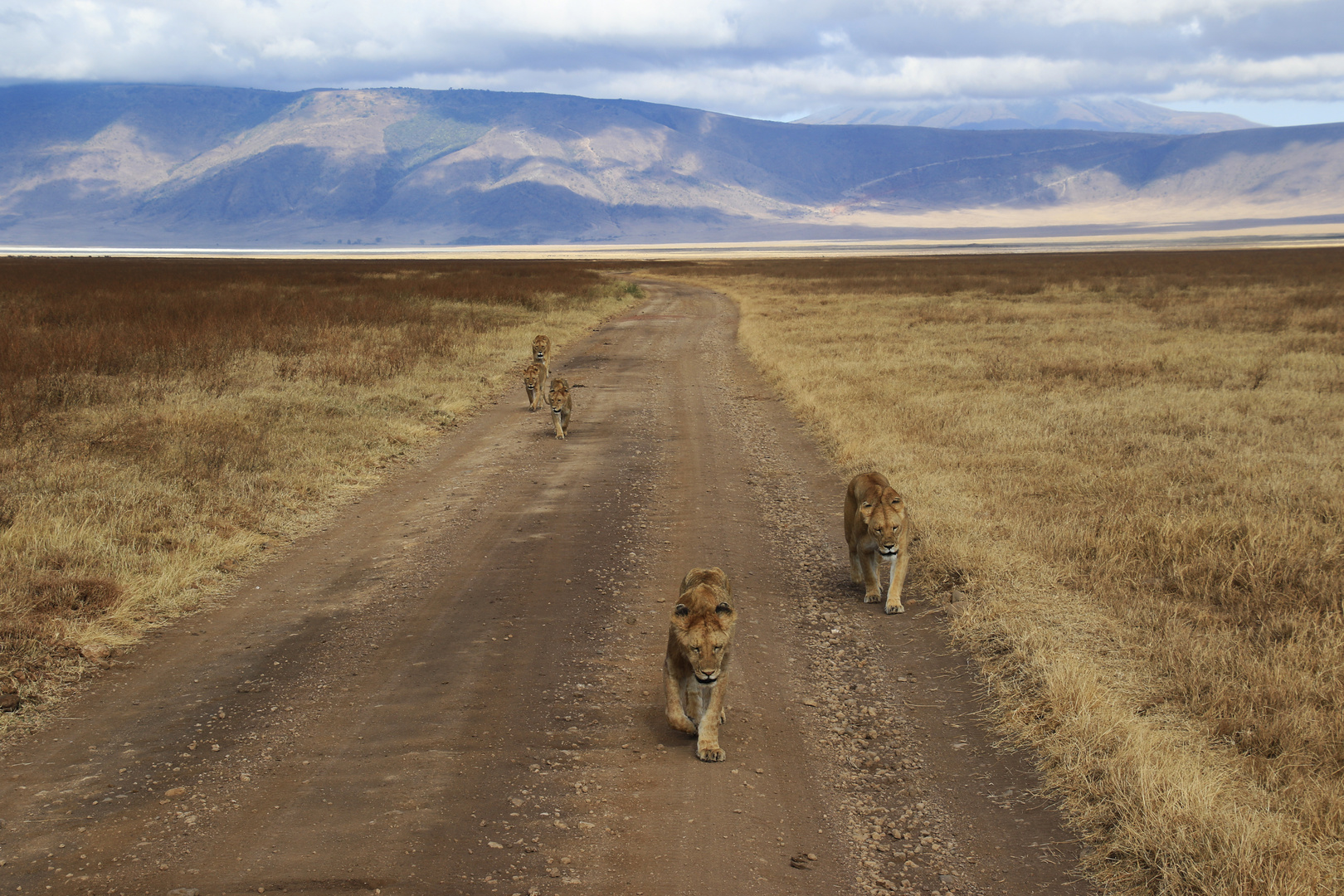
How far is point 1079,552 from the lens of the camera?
8.38 m

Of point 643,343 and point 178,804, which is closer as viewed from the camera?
point 178,804

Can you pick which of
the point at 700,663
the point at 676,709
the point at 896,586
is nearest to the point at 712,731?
the point at 676,709

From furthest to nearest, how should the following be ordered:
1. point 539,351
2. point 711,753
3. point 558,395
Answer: point 539,351 → point 558,395 → point 711,753

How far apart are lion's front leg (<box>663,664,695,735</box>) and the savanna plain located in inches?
70.2

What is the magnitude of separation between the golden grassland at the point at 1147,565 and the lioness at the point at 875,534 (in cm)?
33

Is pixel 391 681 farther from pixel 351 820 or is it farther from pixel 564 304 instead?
pixel 564 304

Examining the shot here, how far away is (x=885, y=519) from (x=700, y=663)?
8.76 ft

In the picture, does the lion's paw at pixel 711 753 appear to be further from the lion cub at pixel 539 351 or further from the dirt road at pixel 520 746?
the lion cub at pixel 539 351

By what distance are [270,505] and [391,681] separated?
4.71 metres

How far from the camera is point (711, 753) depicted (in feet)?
16.6

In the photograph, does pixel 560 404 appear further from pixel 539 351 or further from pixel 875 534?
pixel 875 534

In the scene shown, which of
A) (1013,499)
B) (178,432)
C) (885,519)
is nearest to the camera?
(885,519)

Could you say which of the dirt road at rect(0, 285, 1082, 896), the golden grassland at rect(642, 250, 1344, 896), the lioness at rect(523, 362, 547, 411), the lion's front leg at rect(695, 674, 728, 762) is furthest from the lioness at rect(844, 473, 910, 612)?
the lioness at rect(523, 362, 547, 411)

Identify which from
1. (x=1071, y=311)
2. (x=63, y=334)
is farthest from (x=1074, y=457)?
(x=1071, y=311)
